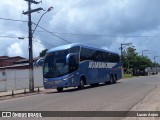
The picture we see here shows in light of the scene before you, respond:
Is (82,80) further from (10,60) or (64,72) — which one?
(10,60)

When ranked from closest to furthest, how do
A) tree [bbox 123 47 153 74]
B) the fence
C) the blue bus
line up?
the blue bus, the fence, tree [bbox 123 47 153 74]

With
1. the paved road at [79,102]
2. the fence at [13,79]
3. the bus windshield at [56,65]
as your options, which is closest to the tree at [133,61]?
the fence at [13,79]

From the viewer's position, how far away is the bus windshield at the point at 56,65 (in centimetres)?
2802

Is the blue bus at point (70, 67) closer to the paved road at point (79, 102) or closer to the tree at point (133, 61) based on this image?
the paved road at point (79, 102)

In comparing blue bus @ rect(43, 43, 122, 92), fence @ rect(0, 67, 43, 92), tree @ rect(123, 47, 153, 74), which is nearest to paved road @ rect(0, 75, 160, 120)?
blue bus @ rect(43, 43, 122, 92)

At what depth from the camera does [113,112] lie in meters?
13.6

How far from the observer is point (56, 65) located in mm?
28297

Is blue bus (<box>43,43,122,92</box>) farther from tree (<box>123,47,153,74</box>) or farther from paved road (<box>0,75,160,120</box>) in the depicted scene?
tree (<box>123,47,153,74</box>)

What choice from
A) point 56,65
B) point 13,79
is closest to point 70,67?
point 56,65

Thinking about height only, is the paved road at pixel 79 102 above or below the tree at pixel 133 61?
below

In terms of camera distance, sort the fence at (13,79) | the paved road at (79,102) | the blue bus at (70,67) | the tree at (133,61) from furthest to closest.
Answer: the tree at (133,61) → the fence at (13,79) → the blue bus at (70,67) → the paved road at (79,102)

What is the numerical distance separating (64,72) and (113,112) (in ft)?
47.9

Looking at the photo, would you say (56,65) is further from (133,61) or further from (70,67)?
(133,61)

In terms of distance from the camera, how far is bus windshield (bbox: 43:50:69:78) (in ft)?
91.9
